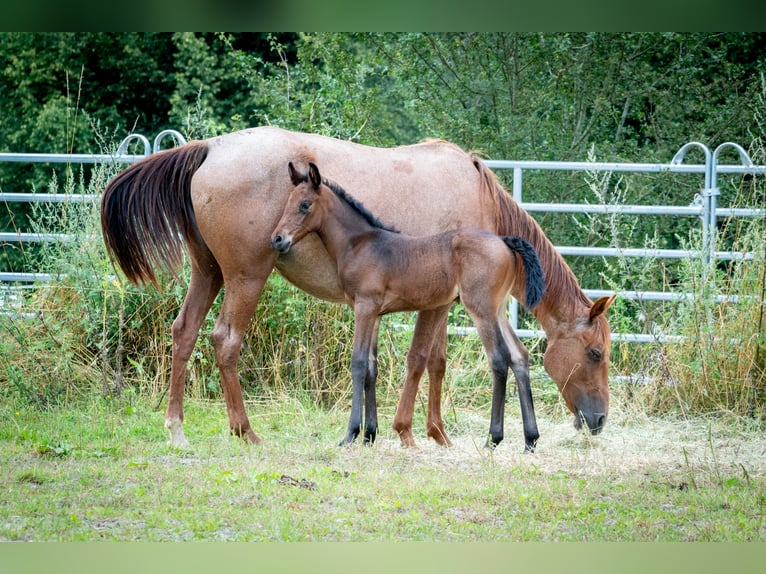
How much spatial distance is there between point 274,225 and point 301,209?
0.27 metres

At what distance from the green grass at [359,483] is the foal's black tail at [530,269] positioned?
100 cm

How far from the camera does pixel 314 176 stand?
562 cm

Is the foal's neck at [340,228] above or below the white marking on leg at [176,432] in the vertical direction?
above

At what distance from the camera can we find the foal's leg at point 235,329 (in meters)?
5.84

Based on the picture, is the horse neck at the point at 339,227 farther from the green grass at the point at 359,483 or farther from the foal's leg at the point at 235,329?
the green grass at the point at 359,483

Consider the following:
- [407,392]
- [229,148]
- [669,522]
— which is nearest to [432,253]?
[407,392]

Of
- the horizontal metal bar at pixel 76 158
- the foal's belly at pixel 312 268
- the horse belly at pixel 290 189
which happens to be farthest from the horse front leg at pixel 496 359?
the horizontal metal bar at pixel 76 158

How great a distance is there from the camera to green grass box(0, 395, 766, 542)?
3.92 metres

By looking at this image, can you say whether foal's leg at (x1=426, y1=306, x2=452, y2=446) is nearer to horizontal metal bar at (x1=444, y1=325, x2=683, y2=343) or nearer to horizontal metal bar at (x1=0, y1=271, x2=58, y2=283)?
horizontal metal bar at (x1=444, y1=325, x2=683, y2=343)

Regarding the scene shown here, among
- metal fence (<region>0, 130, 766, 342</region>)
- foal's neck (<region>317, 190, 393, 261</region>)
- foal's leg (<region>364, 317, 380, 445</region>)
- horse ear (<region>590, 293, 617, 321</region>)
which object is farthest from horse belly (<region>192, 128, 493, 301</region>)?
metal fence (<region>0, 130, 766, 342</region>)

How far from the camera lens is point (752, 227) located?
24.5ft

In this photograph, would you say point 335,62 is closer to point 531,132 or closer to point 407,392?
point 531,132

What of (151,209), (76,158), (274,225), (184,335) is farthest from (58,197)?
(274,225)

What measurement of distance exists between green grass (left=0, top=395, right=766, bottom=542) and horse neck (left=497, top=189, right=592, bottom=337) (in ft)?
2.78
